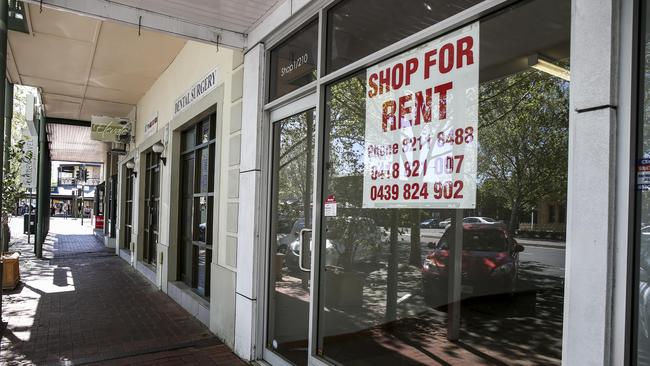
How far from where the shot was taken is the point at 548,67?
6.80 feet

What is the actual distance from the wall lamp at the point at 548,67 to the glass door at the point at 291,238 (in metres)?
2.05

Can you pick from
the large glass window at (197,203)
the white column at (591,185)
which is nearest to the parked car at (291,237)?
the large glass window at (197,203)

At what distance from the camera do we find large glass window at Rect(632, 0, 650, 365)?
1.65 meters

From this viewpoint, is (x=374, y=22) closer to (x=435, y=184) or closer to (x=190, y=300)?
(x=435, y=184)

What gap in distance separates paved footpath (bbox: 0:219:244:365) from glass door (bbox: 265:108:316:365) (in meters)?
0.70

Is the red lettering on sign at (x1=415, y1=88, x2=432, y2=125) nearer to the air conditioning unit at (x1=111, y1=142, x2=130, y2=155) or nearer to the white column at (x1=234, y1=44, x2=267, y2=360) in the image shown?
the white column at (x1=234, y1=44, x2=267, y2=360)

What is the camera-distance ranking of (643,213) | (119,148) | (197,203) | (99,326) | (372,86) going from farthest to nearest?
(119,148) → (197,203) → (99,326) → (372,86) → (643,213)

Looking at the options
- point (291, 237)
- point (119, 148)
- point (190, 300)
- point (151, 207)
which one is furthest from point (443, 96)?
point (119, 148)

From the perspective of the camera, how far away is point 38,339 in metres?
5.18

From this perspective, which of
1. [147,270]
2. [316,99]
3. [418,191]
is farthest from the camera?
[147,270]

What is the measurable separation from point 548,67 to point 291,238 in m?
2.67

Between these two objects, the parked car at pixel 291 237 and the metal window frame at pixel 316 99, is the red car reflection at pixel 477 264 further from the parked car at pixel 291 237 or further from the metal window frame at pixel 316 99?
the parked car at pixel 291 237

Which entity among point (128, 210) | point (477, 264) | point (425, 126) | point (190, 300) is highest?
point (425, 126)

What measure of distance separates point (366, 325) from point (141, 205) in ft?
28.3
